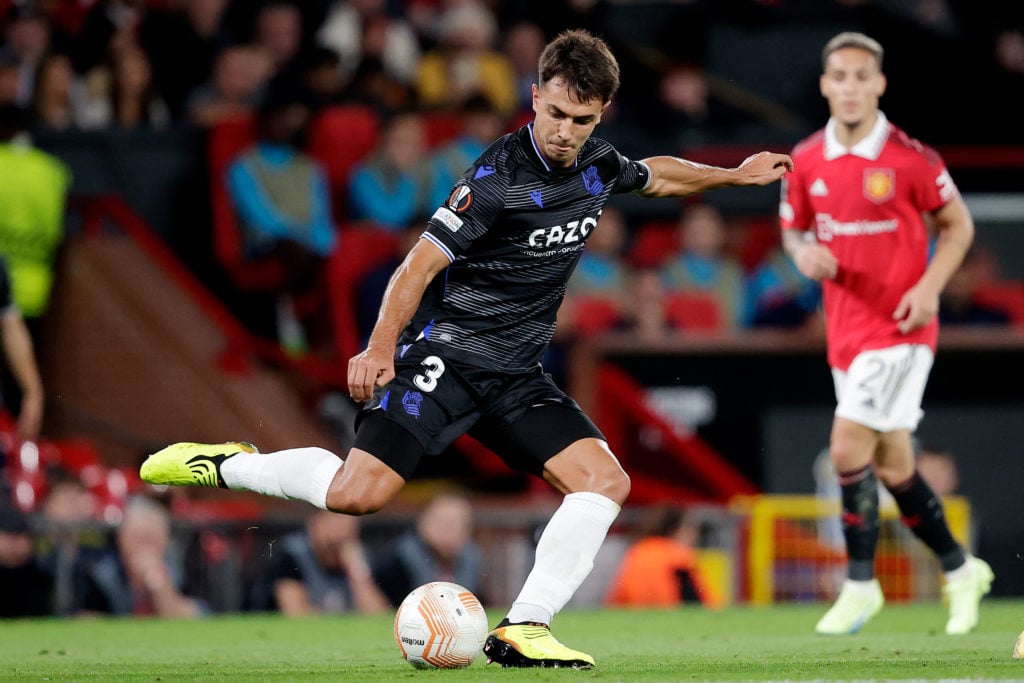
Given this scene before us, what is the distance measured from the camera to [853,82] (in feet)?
28.4

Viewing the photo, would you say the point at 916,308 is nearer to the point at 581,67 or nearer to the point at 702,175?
the point at 702,175

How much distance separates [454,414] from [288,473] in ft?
2.26

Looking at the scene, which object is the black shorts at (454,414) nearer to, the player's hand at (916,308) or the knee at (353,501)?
the knee at (353,501)

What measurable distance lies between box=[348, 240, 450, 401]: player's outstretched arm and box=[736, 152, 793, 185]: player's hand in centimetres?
149

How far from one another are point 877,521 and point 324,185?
20.5 feet

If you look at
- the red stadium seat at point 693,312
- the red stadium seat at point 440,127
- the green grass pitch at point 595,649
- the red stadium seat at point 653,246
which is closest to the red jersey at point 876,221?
the green grass pitch at point 595,649

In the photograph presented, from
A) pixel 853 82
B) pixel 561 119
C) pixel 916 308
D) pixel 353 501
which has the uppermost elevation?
pixel 853 82

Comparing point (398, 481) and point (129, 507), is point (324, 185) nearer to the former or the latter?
point (129, 507)

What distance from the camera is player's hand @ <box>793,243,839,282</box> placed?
8469mm

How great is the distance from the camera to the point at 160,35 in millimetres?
14484

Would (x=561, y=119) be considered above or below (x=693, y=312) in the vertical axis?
above

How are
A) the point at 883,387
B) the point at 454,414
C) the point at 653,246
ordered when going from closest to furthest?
1. the point at 454,414
2. the point at 883,387
3. the point at 653,246

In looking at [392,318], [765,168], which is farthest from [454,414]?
[765,168]

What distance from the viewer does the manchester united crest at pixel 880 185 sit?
342 inches
